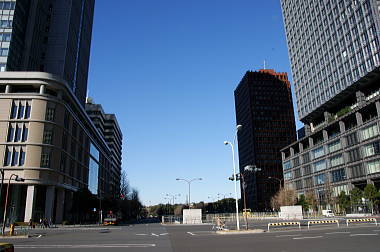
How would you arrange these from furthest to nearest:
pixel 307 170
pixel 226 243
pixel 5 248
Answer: pixel 307 170
pixel 226 243
pixel 5 248

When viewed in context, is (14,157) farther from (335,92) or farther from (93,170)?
(335,92)

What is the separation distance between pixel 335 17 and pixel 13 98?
8173cm

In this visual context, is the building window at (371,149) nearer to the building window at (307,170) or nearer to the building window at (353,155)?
the building window at (353,155)

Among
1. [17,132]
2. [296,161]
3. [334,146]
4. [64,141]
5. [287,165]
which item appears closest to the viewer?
[17,132]

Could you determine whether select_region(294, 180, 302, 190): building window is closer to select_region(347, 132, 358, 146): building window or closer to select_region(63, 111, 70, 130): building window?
select_region(347, 132, 358, 146): building window

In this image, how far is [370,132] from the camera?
70250 mm

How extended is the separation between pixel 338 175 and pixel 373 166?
14752 millimetres

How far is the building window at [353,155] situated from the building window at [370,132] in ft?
15.1

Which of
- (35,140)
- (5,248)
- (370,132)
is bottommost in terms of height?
(5,248)

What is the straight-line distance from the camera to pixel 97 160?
106750 millimetres

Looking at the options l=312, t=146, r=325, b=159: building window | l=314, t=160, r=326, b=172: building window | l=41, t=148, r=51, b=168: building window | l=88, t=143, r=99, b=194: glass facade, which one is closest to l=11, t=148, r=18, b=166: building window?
l=41, t=148, r=51, b=168: building window

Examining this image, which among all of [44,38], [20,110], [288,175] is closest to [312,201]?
[288,175]

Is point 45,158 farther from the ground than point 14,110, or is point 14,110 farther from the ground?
point 14,110

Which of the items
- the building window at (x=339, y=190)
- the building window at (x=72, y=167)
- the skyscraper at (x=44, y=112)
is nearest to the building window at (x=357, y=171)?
the building window at (x=339, y=190)
